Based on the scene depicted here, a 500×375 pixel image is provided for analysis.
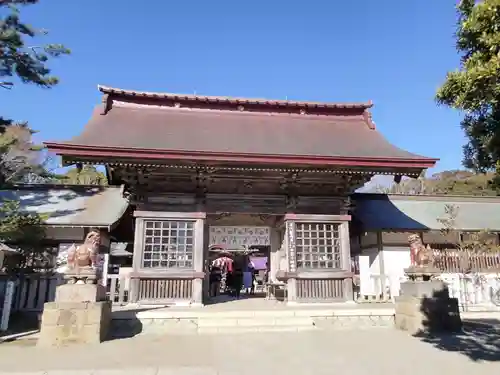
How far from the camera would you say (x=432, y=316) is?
7.22m

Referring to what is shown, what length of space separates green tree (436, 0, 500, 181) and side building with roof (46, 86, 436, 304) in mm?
4809

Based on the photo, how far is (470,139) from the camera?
4.64 meters

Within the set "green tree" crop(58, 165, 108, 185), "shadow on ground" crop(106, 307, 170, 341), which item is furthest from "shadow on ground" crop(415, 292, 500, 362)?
"green tree" crop(58, 165, 108, 185)

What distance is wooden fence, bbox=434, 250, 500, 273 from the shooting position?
11.8m

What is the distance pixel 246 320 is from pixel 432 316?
368 cm

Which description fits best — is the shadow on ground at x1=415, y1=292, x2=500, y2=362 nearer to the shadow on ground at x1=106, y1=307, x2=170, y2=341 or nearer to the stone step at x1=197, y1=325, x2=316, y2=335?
the stone step at x1=197, y1=325, x2=316, y2=335

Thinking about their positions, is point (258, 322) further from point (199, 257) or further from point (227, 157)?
point (227, 157)

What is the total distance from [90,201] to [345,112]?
954 centimetres

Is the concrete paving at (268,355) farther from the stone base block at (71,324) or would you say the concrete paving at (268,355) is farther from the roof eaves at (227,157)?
the roof eaves at (227,157)

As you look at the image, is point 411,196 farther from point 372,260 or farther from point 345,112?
point 345,112

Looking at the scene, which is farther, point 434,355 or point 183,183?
point 183,183

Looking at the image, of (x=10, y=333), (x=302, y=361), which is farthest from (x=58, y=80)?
(x=302, y=361)

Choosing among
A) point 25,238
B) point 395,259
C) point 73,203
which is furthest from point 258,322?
point 73,203

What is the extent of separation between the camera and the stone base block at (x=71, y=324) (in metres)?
6.26
